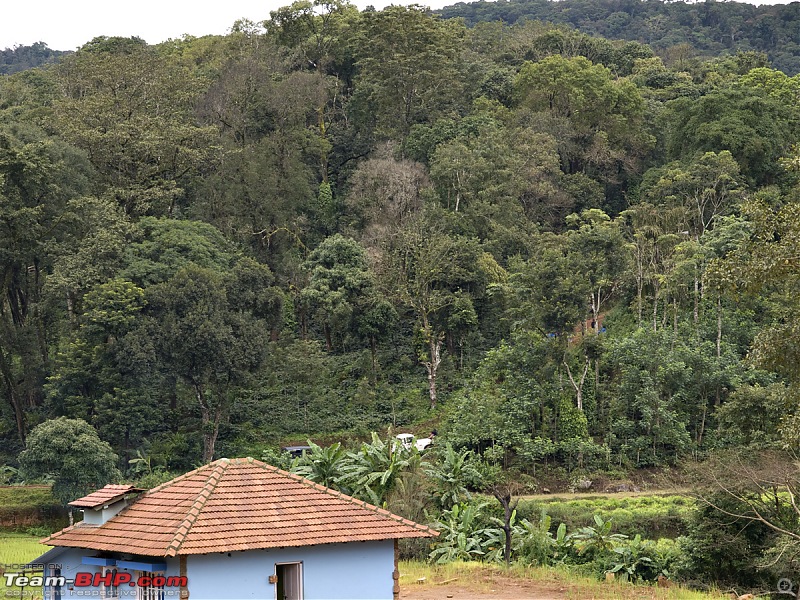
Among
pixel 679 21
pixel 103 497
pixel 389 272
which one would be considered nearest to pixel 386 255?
pixel 389 272

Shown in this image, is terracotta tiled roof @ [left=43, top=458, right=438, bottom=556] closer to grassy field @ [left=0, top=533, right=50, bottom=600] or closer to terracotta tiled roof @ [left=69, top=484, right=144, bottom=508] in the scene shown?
terracotta tiled roof @ [left=69, top=484, right=144, bottom=508]

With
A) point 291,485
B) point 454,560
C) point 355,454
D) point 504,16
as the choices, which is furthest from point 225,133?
point 504,16

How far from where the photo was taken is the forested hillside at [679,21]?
81062 millimetres

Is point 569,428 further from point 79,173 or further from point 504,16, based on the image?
point 504,16

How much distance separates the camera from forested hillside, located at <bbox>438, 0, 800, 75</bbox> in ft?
266

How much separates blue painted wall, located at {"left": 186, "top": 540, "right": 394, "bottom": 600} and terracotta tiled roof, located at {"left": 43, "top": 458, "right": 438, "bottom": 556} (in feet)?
0.77

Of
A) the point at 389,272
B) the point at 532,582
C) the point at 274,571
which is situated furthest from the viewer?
the point at 389,272

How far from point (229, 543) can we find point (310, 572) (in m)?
1.37

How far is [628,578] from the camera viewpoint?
21.6 metres

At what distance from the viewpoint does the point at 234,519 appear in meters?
15.8

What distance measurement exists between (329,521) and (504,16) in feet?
301

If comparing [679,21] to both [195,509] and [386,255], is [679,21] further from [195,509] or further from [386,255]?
[195,509]

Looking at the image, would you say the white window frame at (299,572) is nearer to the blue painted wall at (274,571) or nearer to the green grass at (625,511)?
the blue painted wall at (274,571)

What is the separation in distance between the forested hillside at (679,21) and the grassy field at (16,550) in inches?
1977
